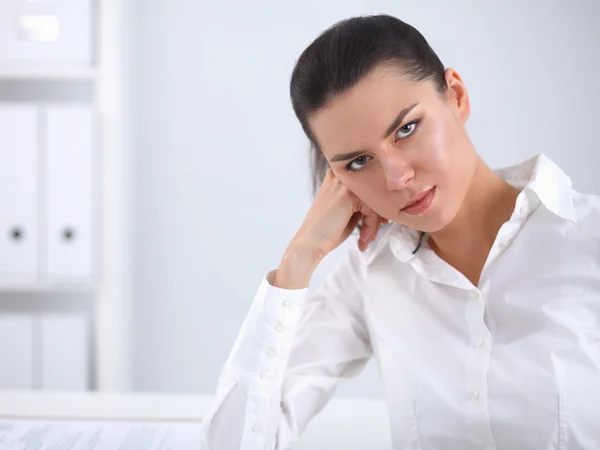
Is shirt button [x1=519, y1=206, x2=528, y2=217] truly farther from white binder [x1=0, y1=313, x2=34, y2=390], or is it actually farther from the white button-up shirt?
white binder [x1=0, y1=313, x2=34, y2=390]

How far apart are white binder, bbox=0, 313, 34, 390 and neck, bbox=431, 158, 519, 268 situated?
5.69 feet

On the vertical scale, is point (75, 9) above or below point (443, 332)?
above

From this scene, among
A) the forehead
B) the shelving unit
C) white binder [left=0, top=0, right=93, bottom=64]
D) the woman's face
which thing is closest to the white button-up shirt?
the woman's face

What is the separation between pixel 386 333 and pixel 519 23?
174 cm

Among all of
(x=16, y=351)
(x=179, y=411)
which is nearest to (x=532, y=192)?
(x=179, y=411)

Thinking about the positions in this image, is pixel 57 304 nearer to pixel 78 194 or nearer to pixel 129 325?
pixel 129 325

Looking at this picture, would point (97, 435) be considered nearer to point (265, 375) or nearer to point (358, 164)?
point (265, 375)

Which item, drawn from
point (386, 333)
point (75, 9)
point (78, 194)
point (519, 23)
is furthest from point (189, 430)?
point (519, 23)

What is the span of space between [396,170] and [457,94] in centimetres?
21

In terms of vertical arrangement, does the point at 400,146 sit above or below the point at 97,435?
above

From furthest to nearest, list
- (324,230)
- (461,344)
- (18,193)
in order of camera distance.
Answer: (18,193), (324,230), (461,344)

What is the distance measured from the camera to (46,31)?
7.32 ft

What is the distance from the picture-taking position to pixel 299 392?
112 cm

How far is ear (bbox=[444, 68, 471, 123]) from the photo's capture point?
1060 mm
